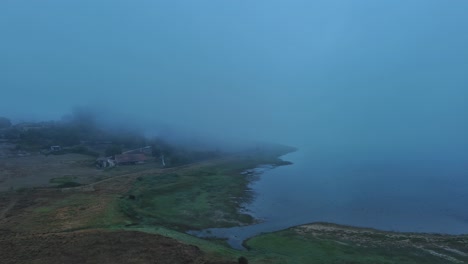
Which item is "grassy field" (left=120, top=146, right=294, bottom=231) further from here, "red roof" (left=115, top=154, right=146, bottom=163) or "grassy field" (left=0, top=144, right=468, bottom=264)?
"red roof" (left=115, top=154, right=146, bottom=163)

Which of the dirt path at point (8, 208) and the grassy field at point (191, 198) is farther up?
the grassy field at point (191, 198)

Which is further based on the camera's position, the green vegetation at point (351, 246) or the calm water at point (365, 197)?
the calm water at point (365, 197)

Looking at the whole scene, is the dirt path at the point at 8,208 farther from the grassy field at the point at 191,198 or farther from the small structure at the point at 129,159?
the small structure at the point at 129,159

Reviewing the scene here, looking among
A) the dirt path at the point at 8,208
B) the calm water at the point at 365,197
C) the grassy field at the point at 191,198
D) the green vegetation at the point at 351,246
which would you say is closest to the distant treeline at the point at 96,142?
the grassy field at the point at 191,198

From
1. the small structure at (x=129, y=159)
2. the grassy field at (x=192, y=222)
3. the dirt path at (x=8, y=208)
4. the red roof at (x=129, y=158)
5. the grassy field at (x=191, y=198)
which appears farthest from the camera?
the red roof at (x=129, y=158)

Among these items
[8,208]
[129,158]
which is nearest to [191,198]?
[8,208]

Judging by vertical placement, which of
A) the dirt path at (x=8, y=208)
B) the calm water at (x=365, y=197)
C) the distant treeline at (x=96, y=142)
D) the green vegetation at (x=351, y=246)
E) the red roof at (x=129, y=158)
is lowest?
the dirt path at (x=8, y=208)

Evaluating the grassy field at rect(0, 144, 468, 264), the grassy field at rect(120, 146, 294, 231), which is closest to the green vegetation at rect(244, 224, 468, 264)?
the grassy field at rect(0, 144, 468, 264)

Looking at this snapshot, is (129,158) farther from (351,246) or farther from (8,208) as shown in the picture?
(351,246)
